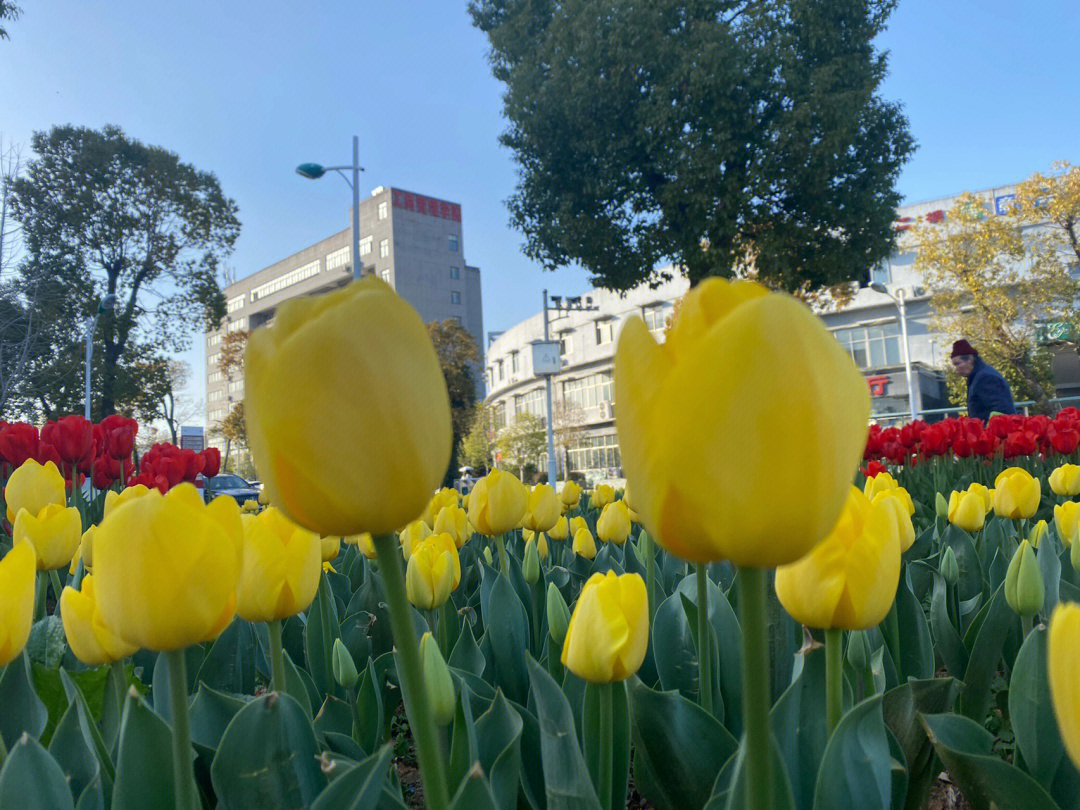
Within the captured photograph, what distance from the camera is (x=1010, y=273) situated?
26109mm

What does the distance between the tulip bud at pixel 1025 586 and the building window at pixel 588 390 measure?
42257mm

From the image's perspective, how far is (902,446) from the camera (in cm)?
538

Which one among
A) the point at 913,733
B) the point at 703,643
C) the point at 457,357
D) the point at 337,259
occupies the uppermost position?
the point at 337,259

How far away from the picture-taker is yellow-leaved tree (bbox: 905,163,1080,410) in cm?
2419

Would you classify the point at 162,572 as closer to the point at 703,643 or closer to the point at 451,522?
the point at 703,643

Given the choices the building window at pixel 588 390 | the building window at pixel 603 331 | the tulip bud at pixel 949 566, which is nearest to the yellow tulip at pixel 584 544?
the tulip bud at pixel 949 566

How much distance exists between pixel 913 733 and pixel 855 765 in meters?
0.31

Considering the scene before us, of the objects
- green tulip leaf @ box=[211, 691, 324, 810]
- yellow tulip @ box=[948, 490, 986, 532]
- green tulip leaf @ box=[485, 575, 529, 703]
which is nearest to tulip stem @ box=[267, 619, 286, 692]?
green tulip leaf @ box=[211, 691, 324, 810]

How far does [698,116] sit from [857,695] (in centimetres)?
1297

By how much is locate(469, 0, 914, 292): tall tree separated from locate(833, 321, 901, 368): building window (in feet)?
81.7

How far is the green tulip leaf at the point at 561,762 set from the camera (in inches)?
26.5

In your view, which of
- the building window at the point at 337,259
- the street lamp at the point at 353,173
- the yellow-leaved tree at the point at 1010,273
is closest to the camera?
the street lamp at the point at 353,173

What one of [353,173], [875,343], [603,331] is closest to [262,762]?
[353,173]

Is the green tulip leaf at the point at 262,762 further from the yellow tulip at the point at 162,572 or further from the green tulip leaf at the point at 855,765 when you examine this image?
the green tulip leaf at the point at 855,765
